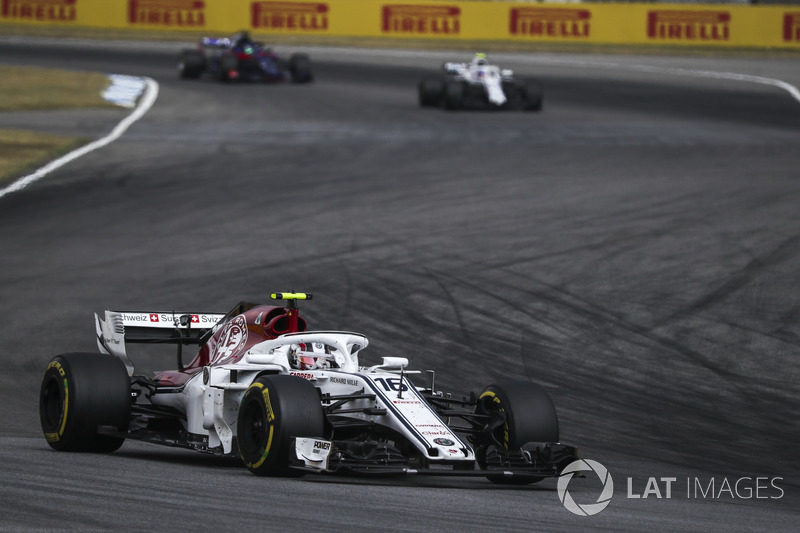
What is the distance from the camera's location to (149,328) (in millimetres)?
11734

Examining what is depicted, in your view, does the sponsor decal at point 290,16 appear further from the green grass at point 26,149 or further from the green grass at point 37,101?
the green grass at point 26,149

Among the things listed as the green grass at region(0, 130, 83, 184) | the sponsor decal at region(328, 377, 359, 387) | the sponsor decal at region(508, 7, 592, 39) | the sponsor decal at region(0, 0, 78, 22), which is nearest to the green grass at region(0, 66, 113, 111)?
the green grass at region(0, 130, 83, 184)

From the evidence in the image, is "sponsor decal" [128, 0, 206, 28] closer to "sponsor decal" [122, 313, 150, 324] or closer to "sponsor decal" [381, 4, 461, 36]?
"sponsor decal" [381, 4, 461, 36]

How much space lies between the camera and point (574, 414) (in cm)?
1200

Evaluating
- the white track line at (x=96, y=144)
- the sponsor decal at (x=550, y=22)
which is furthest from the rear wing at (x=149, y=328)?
the sponsor decal at (x=550, y=22)

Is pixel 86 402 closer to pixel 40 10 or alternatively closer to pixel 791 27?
pixel 40 10

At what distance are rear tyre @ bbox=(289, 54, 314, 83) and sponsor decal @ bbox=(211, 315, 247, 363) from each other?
27627 millimetres

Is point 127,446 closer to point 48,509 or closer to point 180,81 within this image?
point 48,509

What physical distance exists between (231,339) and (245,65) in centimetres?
2829

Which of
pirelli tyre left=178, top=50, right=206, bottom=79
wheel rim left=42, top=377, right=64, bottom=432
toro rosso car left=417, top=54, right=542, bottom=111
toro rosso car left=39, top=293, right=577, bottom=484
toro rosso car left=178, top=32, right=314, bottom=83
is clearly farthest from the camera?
pirelli tyre left=178, top=50, right=206, bottom=79

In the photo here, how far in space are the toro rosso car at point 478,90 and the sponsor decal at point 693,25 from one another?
62.5 ft

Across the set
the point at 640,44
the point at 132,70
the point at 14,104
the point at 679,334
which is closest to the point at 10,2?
the point at 132,70

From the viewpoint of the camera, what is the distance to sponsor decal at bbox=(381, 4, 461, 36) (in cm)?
5119

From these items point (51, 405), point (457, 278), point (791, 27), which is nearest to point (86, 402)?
point (51, 405)
